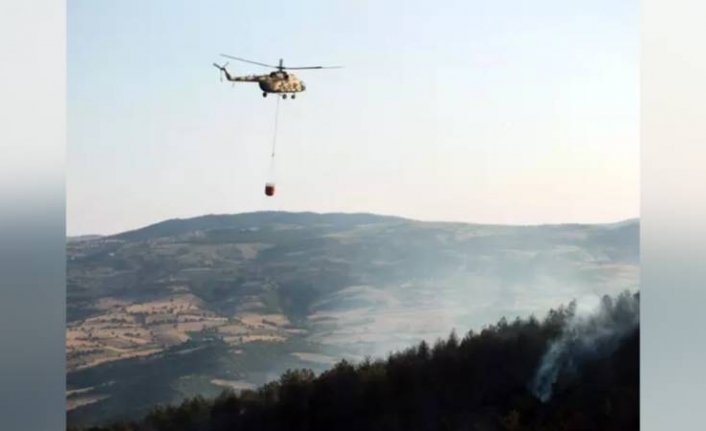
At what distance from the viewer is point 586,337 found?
348 cm

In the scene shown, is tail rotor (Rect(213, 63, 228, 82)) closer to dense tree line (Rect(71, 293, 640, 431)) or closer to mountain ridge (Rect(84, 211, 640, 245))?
mountain ridge (Rect(84, 211, 640, 245))

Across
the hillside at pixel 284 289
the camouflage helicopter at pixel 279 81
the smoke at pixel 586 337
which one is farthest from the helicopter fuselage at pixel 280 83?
the smoke at pixel 586 337

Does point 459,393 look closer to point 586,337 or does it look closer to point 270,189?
point 586,337

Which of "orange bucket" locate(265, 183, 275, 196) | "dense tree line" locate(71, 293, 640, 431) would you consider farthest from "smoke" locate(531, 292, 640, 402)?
"orange bucket" locate(265, 183, 275, 196)

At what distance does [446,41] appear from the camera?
355cm

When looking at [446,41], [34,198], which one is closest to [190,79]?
[34,198]

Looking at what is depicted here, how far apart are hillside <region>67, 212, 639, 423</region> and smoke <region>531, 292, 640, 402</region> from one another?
2.4 inches

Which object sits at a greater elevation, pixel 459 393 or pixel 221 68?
pixel 221 68

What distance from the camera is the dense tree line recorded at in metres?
3.48

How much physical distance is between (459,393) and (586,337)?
449mm

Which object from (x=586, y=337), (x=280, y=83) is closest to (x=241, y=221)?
(x=280, y=83)

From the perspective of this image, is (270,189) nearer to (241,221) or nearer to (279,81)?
(241,221)

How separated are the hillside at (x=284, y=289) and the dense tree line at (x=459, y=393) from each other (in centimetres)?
5

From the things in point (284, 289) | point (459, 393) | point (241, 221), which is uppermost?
point (241, 221)
